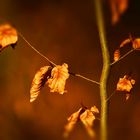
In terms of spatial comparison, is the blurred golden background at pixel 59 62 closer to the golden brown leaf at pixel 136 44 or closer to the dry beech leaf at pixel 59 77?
the dry beech leaf at pixel 59 77

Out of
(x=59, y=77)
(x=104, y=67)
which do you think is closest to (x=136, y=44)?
(x=104, y=67)

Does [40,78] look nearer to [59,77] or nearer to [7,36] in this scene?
[59,77]

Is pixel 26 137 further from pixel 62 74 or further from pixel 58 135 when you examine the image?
pixel 62 74

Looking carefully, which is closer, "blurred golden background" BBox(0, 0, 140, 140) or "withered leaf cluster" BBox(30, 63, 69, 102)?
"withered leaf cluster" BBox(30, 63, 69, 102)

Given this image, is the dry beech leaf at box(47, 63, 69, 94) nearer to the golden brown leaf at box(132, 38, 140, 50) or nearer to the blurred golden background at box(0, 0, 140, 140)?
the golden brown leaf at box(132, 38, 140, 50)

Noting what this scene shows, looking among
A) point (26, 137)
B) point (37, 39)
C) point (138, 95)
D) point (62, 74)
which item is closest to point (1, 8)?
point (37, 39)

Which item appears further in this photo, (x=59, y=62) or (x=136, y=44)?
(x=59, y=62)

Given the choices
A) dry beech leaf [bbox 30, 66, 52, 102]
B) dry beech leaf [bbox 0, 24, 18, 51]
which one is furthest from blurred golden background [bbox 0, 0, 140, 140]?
dry beech leaf [bbox 0, 24, 18, 51]
